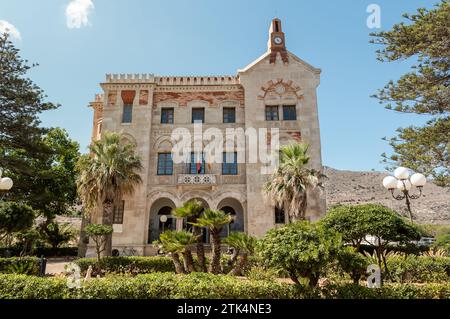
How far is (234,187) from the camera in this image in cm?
2405

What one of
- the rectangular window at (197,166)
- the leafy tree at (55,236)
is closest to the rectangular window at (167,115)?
the rectangular window at (197,166)

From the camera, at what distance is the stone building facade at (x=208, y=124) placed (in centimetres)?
2352

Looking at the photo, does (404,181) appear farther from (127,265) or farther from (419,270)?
(127,265)

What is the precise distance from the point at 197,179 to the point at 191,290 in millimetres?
16006

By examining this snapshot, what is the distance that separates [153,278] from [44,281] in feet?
9.53

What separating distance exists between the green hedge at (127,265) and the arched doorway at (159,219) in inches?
254

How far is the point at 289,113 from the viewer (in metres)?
25.6

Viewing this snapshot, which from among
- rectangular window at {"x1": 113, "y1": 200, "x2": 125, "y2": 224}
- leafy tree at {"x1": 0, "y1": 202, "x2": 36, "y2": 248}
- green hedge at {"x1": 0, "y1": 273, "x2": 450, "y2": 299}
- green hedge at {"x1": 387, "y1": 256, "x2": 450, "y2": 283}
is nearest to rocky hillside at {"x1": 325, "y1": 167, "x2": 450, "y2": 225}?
green hedge at {"x1": 387, "y1": 256, "x2": 450, "y2": 283}

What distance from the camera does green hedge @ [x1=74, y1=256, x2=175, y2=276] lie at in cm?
1700

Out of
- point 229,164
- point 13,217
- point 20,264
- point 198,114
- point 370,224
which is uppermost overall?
point 198,114

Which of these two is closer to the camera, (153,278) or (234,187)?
(153,278)

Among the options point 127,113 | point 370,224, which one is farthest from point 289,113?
point 370,224

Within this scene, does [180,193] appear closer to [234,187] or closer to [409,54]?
[234,187]
